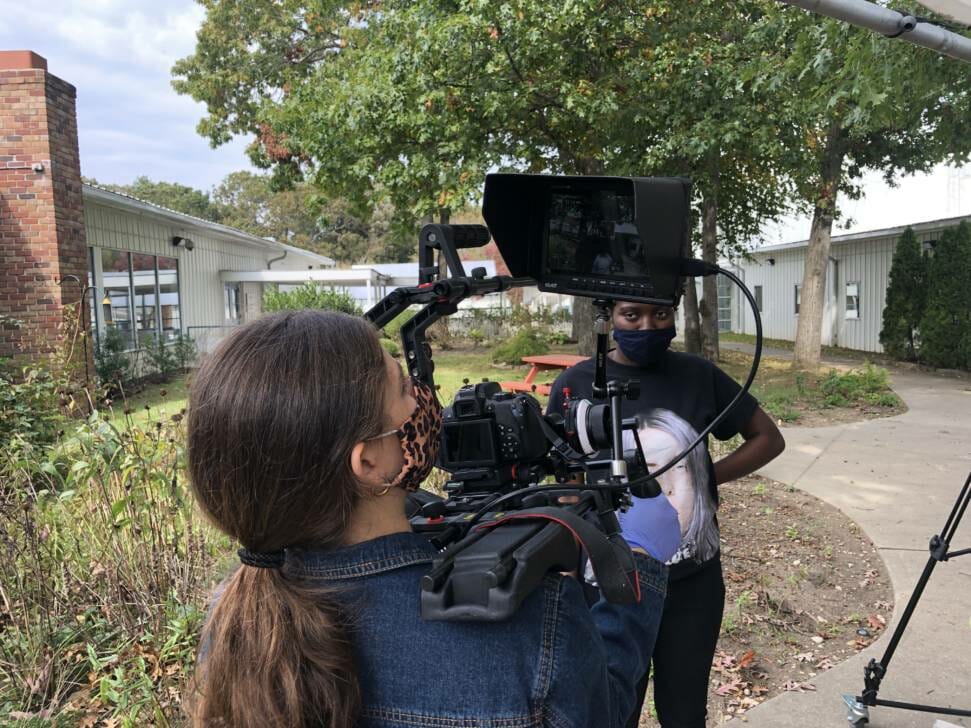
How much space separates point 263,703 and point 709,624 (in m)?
1.53

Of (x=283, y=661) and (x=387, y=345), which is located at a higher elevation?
(x=387, y=345)

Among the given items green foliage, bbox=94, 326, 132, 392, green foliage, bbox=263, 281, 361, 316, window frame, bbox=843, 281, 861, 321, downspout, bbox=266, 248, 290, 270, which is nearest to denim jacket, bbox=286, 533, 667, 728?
green foliage, bbox=94, 326, 132, 392

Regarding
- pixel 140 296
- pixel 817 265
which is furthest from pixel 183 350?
pixel 817 265

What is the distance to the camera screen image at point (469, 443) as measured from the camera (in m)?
1.29

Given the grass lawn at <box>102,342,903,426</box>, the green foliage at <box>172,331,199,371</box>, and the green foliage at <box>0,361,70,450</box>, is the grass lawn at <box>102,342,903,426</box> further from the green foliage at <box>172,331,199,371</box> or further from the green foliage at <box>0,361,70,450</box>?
the green foliage at <box>0,361,70,450</box>

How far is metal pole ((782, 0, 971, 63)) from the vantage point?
2.82 metres

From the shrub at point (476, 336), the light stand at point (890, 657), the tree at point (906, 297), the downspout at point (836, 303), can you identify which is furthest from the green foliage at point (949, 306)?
the light stand at point (890, 657)

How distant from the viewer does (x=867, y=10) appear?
2867 millimetres

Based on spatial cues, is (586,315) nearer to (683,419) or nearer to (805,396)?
(805,396)

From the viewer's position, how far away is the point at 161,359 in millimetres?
14977

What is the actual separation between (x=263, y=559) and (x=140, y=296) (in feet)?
55.8

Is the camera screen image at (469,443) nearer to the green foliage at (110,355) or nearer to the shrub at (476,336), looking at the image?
the green foliage at (110,355)

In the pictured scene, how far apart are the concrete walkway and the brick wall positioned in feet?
31.6

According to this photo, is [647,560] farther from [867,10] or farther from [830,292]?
[830,292]
